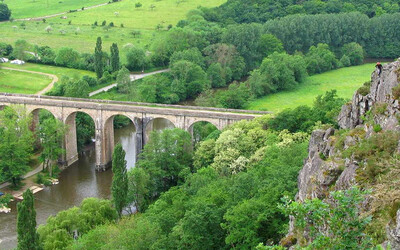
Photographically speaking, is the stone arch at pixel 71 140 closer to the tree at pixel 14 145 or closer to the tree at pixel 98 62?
the tree at pixel 14 145

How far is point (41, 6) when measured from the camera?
18025 cm

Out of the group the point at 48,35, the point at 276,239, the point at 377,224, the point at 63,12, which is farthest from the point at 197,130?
the point at 63,12

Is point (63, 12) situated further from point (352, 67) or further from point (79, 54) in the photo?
point (352, 67)

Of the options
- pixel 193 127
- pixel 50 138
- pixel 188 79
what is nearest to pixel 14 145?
pixel 50 138

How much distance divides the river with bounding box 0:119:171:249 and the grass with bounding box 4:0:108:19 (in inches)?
3943

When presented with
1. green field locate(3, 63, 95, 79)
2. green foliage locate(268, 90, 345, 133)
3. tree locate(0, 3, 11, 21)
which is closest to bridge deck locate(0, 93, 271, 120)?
green foliage locate(268, 90, 345, 133)

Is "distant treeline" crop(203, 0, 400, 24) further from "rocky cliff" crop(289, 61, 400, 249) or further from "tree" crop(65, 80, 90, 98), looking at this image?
"rocky cliff" crop(289, 61, 400, 249)

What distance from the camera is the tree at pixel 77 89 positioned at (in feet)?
308

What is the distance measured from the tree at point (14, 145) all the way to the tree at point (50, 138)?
2.01 m

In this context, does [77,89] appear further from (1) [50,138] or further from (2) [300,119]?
(2) [300,119]

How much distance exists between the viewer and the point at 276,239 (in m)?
38.4

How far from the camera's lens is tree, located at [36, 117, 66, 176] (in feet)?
251

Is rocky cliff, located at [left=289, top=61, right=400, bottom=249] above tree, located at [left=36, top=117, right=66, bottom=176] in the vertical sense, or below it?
above

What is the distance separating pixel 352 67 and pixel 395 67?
10336 cm
